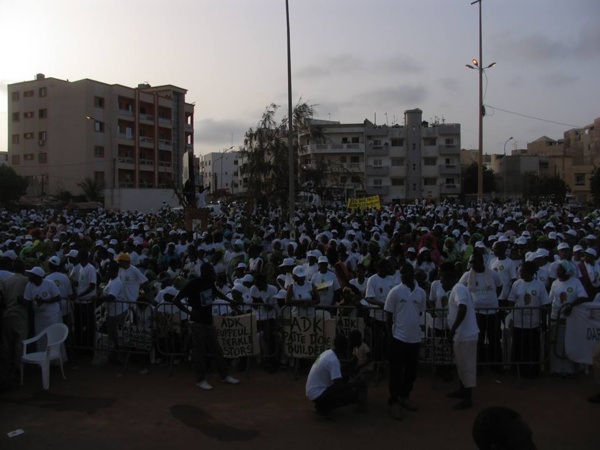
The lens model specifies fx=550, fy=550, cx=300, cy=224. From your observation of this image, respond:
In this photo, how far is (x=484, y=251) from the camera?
10.1 meters

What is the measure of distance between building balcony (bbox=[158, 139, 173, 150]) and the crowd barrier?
5599 centimetres

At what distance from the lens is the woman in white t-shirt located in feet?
23.1

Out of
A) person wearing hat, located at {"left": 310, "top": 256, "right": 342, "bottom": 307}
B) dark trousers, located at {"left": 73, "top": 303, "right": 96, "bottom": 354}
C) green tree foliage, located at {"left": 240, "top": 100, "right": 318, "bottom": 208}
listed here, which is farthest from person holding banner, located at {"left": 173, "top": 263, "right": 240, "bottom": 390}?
green tree foliage, located at {"left": 240, "top": 100, "right": 318, "bottom": 208}

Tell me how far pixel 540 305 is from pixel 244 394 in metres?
3.94

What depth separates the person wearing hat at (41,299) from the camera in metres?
7.47

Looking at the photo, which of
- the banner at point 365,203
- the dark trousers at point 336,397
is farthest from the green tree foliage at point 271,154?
the dark trousers at point 336,397

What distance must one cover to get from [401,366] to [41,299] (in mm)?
4864

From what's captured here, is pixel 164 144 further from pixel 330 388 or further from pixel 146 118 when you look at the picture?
pixel 330 388

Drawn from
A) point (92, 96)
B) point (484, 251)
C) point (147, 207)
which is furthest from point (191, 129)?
point (484, 251)

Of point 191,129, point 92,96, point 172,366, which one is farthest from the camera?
point 191,129

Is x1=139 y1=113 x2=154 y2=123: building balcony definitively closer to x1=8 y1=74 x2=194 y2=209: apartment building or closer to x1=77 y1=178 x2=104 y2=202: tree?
x1=8 y1=74 x2=194 y2=209: apartment building

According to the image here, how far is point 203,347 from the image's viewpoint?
700 centimetres

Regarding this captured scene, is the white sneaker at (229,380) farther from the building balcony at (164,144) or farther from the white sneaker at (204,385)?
the building balcony at (164,144)

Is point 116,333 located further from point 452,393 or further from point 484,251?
point 484,251
